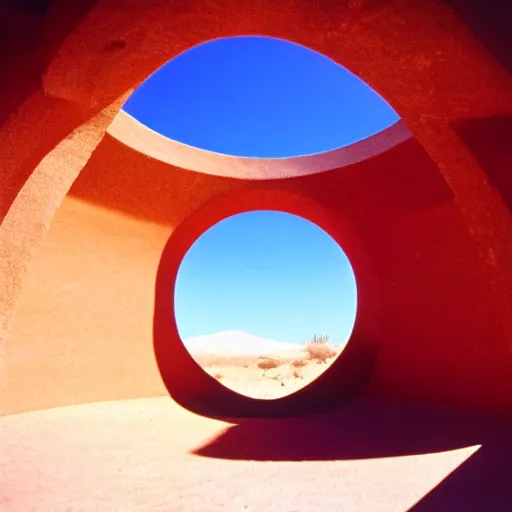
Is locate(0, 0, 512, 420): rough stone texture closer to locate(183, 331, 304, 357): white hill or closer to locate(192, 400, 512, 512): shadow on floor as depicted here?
locate(192, 400, 512, 512): shadow on floor

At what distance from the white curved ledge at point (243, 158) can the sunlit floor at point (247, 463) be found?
3.94 meters

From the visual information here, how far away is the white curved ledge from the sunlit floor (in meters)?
3.94

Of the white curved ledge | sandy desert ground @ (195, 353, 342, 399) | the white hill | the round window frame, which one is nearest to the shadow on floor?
the round window frame

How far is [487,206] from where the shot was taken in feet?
6.93

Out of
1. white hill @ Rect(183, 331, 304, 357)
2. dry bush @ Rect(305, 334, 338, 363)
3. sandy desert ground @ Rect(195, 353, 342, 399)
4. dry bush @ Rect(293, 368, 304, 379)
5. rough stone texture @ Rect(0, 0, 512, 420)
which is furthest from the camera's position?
white hill @ Rect(183, 331, 304, 357)

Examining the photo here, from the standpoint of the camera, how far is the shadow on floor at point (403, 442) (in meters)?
2.58

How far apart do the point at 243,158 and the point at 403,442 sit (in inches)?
202

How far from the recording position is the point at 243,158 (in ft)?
22.6

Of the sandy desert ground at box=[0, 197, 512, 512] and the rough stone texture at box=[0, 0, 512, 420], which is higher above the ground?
the rough stone texture at box=[0, 0, 512, 420]

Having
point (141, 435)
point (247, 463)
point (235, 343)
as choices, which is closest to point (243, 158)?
point (141, 435)

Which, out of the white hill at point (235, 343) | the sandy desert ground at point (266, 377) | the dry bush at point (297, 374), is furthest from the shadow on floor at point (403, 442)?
the white hill at point (235, 343)

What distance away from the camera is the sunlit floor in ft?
8.26

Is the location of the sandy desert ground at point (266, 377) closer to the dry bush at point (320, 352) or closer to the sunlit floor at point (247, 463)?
the dry bush at point (320, 352)

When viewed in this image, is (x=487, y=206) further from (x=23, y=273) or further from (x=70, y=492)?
(x=70, y=492)
